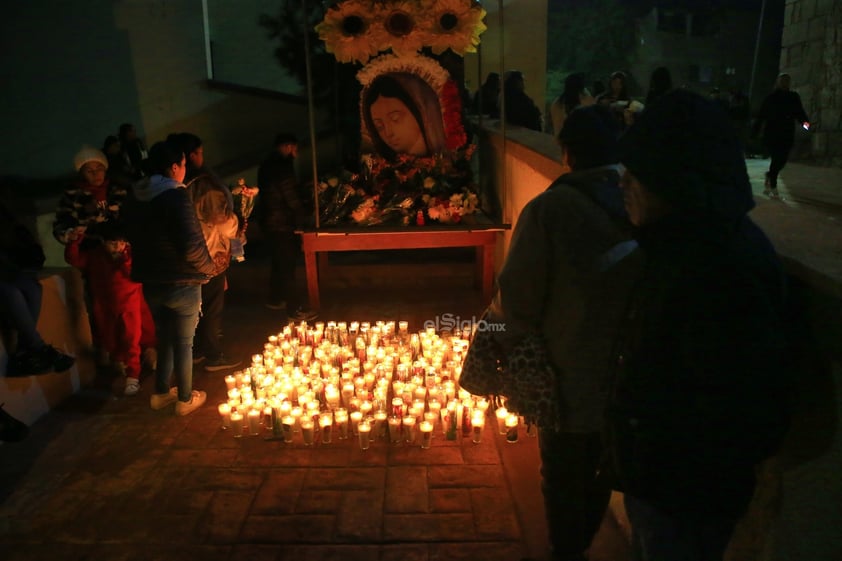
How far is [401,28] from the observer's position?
7.18m

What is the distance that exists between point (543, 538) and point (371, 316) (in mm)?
3987

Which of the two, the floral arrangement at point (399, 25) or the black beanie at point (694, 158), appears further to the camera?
the floral arrangement at point (399, 25)

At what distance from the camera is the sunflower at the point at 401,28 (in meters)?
7.12

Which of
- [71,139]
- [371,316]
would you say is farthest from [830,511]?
[71,139]

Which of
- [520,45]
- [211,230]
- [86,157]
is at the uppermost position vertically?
[520,45]

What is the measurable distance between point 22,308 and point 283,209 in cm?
300

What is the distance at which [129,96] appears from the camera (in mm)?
9891

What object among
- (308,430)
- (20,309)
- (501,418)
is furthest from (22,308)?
(501,418)

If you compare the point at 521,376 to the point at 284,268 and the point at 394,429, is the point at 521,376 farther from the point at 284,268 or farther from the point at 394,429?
the point at 284,268

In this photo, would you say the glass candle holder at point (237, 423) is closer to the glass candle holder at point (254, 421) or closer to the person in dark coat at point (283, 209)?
the glass candle holder at point (254, 421)

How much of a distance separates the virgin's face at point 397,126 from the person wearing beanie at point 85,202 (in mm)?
3173

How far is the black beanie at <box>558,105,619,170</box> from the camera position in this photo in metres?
2.61

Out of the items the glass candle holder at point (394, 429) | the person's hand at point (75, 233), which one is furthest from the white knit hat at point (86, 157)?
the glass candle holder at point (394, 429)

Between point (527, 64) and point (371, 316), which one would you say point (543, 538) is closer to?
point (371, 316)
